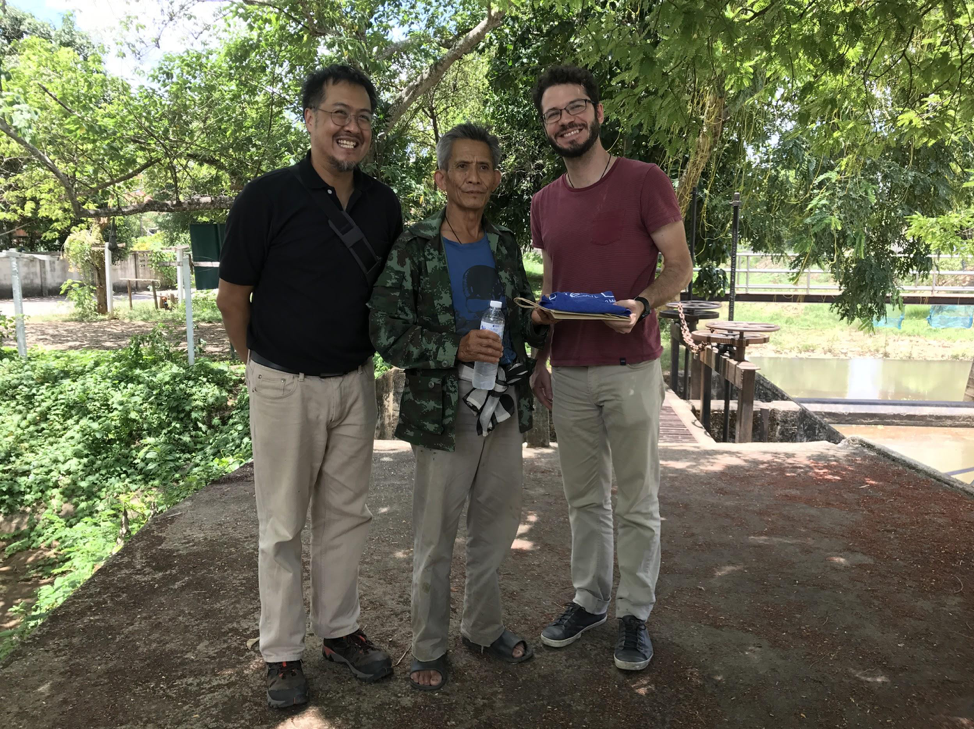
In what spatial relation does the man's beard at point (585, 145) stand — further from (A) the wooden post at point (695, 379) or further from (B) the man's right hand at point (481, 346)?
(A) the wooden post at point (695, 379)

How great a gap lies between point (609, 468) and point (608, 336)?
21.9 inches

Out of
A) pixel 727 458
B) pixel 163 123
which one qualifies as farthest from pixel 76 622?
pixel 163 123

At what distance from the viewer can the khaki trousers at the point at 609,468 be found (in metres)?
2.88

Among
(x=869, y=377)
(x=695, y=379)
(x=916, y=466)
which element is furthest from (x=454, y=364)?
(x=869, y=377)

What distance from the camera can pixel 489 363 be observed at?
2.60 m

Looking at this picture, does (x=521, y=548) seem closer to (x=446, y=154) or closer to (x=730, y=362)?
(x=446, y=154)

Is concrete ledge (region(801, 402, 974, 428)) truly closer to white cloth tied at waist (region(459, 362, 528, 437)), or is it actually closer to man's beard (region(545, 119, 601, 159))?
man's beard (region(545, 119, 601, 159))

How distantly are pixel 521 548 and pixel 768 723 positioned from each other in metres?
1.85

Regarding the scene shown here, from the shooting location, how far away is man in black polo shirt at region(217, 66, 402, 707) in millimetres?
2553

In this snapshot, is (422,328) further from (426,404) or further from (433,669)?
(433,669)

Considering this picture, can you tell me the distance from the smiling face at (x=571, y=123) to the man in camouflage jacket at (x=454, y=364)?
0.29 metres

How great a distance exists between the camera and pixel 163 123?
452 inches

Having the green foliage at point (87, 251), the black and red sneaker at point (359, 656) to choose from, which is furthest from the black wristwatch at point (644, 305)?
the green foliage at point (87, 251)

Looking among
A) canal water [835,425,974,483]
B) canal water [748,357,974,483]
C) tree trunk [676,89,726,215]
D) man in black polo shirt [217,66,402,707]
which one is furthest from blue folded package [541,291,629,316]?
canal water [748,357,974,483]
